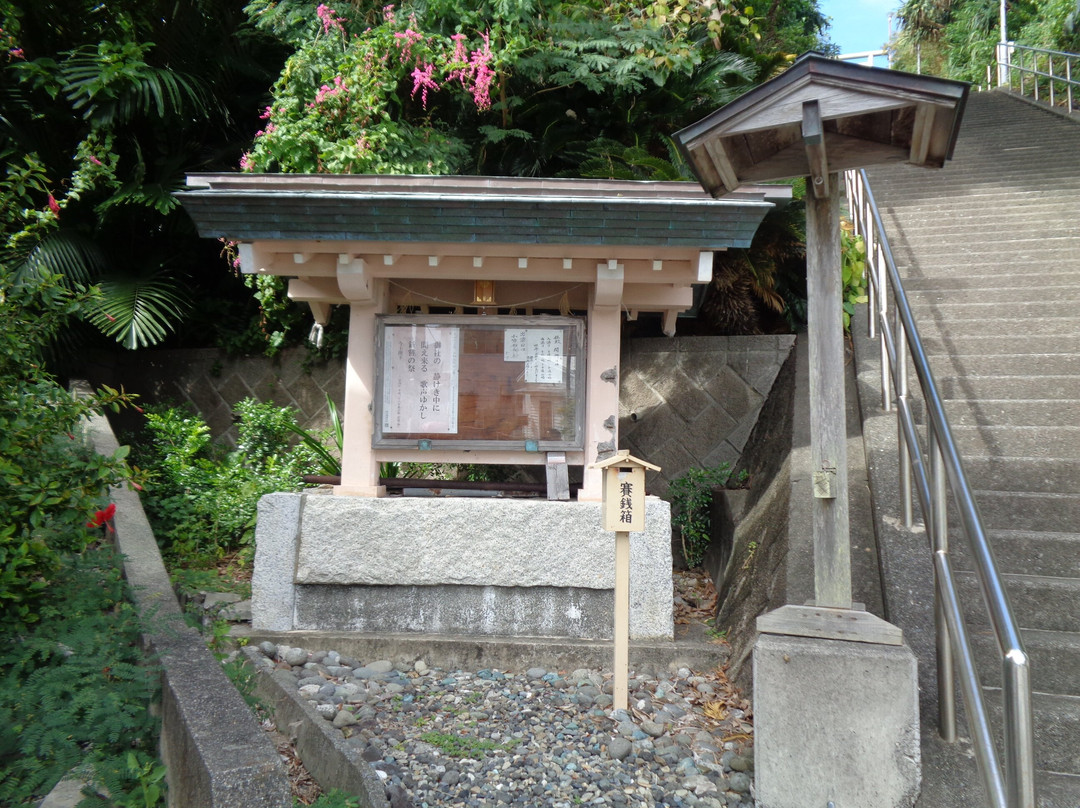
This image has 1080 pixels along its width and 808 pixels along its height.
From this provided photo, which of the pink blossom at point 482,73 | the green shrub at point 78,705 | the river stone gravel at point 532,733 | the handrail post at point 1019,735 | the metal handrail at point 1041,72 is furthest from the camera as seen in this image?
the metal handrail at point 1041,72

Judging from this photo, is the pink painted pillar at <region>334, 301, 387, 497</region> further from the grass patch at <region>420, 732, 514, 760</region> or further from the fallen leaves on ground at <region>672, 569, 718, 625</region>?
the fallen leaves on ground at <region>672, 569, 718, 625</region>

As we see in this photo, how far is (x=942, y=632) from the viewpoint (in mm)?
2914

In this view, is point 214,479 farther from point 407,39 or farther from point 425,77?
point 407,39

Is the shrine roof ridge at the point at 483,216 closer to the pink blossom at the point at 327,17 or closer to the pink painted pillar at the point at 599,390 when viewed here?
the pink painted pillar at the point at 599,390

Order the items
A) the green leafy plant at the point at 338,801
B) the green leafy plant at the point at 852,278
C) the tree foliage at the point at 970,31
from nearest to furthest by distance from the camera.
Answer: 1. the green leafy plant at the point at 338,801
2. the green leafy plant at the point at 852,278
3. the tree foliage at the point at 970,31

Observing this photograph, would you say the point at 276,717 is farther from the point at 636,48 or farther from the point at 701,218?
the point at 636,48

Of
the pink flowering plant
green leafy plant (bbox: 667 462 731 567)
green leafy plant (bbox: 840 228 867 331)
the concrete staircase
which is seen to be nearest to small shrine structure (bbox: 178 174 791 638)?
green leafy plant (bbox: 667 462 731 567)

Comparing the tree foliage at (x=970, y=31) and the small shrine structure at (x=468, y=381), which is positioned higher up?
the tree foliage at (x=970, y=31)

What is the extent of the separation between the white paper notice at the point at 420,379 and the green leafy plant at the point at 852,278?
3.58 metres

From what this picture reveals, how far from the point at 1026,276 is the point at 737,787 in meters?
4.82

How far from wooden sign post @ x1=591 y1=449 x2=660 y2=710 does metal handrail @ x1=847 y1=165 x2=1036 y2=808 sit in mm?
1297

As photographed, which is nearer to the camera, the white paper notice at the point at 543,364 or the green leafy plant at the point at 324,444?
the white paper notice at the point at 543,364

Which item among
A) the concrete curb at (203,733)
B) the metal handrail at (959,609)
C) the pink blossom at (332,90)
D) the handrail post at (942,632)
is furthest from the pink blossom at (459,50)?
the handrail post at (942,632)

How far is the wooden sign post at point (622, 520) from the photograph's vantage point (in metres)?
3.91
